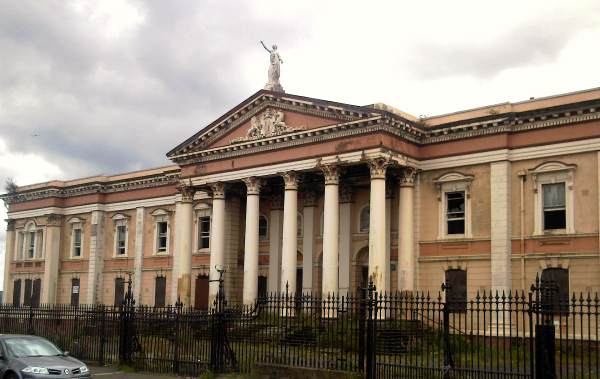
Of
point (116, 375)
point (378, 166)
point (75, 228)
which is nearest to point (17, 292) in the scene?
point (75, 228)

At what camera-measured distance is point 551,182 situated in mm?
24516

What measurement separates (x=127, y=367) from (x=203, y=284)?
15518 mm

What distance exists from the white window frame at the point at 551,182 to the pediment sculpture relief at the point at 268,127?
9886mm

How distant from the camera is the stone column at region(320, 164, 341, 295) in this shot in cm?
2634

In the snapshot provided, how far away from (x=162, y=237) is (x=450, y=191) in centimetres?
1890

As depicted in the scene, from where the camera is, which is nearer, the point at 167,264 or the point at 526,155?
the point at 526,155

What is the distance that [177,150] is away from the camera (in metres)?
33.2

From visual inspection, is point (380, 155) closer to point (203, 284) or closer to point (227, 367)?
point (227, 367)

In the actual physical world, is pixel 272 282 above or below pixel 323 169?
below

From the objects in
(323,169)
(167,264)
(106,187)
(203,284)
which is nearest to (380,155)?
(323,169)

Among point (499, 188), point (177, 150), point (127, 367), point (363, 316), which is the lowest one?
point (127, 367)

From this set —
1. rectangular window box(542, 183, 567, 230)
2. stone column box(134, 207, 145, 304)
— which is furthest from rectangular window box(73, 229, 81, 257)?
rectangular window box(542, 183, 567, 230)

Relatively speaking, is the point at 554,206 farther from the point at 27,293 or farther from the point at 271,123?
the point at 27,293

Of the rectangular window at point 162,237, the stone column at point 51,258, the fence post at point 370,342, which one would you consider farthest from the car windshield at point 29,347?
the stone column at point 51,258
